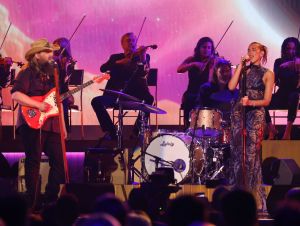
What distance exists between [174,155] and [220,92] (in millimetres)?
1113

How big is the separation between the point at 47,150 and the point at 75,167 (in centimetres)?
300

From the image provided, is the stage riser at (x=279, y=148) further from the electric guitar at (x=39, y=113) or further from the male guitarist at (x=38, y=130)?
the electric guitar at (x=39, y=113)

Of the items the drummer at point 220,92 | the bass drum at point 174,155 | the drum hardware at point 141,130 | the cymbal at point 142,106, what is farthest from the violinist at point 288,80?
the cymbal at point 142,106

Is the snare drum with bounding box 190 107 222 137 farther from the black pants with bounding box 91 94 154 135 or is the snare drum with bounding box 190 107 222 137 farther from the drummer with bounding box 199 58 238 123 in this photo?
the black pants with bounding box 91 94 154 135

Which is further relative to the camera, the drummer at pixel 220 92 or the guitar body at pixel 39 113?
the drummer at pixel 220 92

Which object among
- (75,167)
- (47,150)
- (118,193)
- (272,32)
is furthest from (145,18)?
(47,150)

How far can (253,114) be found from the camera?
846 centimetres

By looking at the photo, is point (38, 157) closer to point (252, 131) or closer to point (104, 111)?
point (252, 131)

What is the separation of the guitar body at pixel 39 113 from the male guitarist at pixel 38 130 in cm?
4

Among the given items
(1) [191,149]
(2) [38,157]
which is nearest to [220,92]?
(1) [191,149]

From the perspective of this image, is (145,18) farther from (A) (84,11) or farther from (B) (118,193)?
(B) (118,193)

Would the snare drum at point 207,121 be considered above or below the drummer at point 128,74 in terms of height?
below

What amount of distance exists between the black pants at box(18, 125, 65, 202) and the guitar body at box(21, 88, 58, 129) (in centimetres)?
7

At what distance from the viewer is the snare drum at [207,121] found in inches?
403
